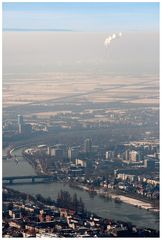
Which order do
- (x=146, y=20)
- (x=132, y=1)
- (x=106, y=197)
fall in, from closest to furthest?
1. (x=132, y=1)
2. (x=146, y=20)
3. (x=106, y=197)

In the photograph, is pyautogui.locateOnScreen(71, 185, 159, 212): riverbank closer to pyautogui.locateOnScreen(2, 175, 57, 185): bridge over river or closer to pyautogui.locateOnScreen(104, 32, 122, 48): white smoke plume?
pyautogui.locateOnScreen(2, 175, 57, 185): bridge over river

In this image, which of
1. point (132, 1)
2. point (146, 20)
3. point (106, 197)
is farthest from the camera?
point (106, 197)

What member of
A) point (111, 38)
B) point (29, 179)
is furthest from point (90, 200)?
point (111, 38)

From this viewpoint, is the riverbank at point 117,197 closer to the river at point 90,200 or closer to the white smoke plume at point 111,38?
the river at point 90,200

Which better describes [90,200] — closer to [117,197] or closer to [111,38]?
[117,197]

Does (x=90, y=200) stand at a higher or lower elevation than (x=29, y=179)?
lower

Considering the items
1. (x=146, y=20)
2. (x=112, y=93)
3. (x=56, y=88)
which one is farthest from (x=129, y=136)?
(x=146, y=20)

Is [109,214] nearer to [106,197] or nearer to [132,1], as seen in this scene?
[106,197]

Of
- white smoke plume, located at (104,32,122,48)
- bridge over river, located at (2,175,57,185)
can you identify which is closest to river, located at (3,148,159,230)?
bridge over river, located at (2,175,57,185)
